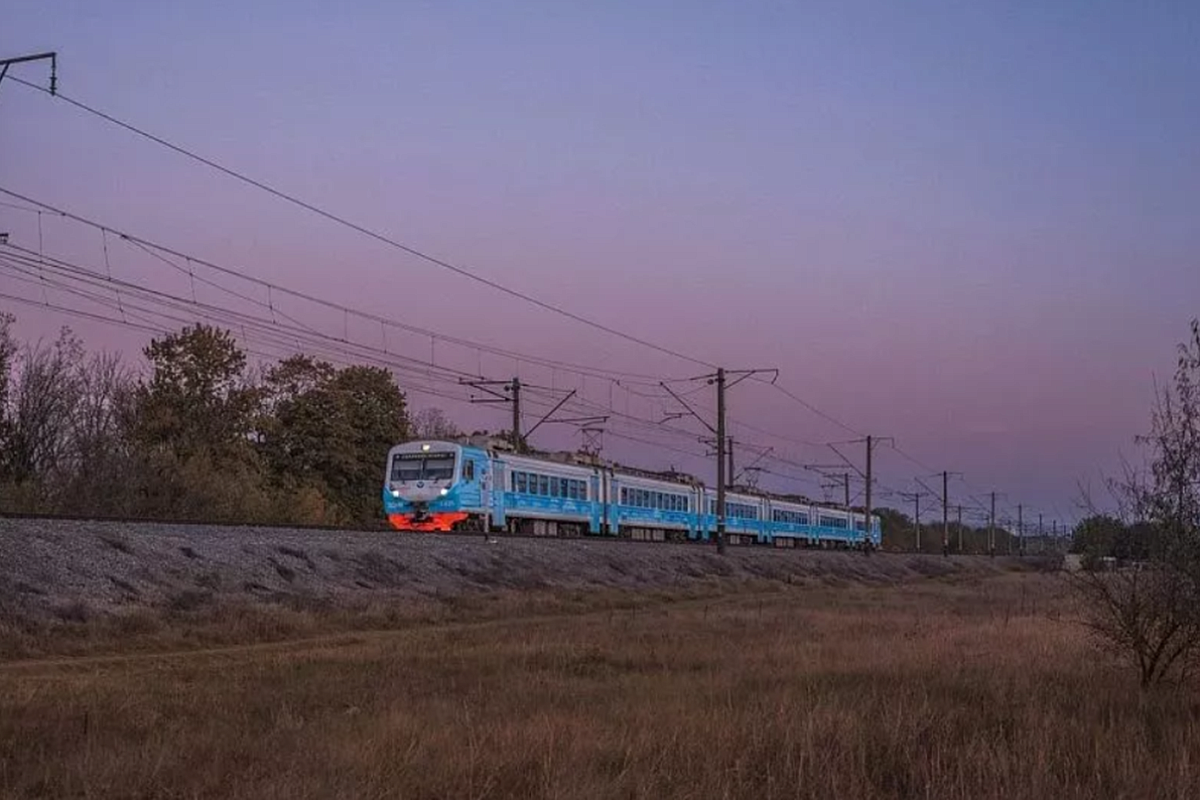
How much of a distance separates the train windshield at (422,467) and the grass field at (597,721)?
2112cm

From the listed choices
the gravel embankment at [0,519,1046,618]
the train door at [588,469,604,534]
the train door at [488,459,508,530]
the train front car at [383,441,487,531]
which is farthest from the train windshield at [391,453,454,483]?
the train door at [588,469,604,534]

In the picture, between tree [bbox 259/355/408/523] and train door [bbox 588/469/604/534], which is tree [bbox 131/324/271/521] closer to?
tree [bbox 259/355/408/523]

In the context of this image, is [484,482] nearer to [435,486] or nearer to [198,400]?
[435,486]

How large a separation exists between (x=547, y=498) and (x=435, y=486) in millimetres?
7182

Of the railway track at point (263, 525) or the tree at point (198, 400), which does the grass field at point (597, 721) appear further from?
the tree at point (198, 400)

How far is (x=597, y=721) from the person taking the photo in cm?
1177

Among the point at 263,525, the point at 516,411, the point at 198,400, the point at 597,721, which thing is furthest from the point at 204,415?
the point at 597,721

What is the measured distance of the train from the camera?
44.1 metres

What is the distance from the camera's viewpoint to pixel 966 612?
3419 centimetres

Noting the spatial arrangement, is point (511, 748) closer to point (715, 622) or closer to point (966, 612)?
point (715, 622)

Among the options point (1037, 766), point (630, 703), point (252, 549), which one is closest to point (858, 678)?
point (630, 703)

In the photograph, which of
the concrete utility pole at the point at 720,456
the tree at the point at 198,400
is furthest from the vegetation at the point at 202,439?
the concrete utility pole at the point at 720,456

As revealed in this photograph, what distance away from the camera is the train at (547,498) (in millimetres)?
44062

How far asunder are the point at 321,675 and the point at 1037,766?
32.8ft
